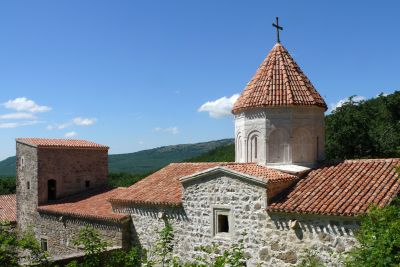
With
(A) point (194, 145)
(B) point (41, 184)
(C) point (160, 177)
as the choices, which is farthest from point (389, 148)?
(A) point (194, 145)

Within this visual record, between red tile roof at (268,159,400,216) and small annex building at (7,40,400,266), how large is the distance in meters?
0.03

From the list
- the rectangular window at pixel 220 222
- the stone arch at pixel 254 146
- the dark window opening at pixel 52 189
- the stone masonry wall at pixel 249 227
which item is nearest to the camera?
the stone masonry wall at pixel 249 227

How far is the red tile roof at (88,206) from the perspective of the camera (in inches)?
577

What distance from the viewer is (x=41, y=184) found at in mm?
19188

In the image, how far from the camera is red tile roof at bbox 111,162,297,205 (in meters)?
11.4

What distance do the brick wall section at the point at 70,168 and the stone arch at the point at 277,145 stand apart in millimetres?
11173

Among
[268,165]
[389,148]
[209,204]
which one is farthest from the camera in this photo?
[389,148]

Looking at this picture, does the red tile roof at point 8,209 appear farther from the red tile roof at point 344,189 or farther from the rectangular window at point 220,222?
the red tile roof at point 344,189

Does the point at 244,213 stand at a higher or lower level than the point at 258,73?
lower

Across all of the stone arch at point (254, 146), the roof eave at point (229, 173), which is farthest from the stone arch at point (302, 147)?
the roof eave at point (229, 173)

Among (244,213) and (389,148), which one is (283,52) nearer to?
(244,213)

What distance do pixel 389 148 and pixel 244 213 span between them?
18.7 m

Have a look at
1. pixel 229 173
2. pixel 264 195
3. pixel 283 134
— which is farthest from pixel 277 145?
pixel 264 195

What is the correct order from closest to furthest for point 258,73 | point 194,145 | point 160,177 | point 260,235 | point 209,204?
1. point 260,235
2. point 209,204
3. point 258,73
4. point 160,177
5. point 194,145
